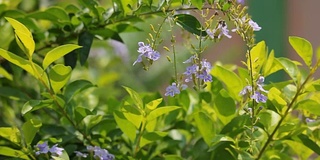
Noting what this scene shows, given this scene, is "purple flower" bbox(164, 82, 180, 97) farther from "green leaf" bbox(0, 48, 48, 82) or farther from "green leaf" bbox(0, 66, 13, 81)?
"green leaf" bbox(0, 66, 13, 81)

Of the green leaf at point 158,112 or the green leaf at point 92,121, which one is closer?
the green leaf at point 158,112

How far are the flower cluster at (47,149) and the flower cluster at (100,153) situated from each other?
0.05 m

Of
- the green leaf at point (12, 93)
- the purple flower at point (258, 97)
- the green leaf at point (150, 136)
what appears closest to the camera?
the purple flower at point (258, 97)

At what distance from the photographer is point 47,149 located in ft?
2.74

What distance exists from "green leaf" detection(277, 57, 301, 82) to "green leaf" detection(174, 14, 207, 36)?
4.5 inches

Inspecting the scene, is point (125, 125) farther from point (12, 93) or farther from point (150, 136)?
point (12, 93)

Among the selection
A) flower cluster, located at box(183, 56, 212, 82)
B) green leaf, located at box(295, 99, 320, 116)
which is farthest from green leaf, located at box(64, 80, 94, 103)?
green leaf, located at box(295, 99, 320, 116)

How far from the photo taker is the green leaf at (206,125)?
2.96 ft

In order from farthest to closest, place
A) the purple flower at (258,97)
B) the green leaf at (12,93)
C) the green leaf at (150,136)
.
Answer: the green leaf at (12,93)
the green leaf at (150,136)
the purple flower at (258,97)

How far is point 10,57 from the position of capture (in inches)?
31.2

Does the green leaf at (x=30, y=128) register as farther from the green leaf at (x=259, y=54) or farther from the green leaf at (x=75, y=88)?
the green leaf at (x=259, y=54)

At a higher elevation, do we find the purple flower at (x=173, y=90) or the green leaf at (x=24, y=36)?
the green leaf at (x=24, y=36)

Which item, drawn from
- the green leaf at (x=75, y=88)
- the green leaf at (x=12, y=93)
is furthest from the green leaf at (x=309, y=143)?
the green leaf at (x=12, y=93)

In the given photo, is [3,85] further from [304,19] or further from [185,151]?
[304,19]
